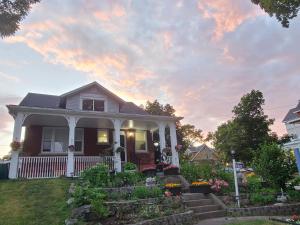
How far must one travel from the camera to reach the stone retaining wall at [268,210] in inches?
355

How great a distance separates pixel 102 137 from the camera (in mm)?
17828

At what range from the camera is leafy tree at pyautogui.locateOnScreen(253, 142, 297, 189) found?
10.9m

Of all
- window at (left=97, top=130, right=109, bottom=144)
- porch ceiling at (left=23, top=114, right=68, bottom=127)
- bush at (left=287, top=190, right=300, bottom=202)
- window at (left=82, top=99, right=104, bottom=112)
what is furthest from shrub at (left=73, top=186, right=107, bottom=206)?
window at (left=97, top=130, right=109, bottom=144)

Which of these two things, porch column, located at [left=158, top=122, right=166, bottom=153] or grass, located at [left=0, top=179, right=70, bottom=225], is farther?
porch column, located at [left=158, top=122, right=166, bottom=153]

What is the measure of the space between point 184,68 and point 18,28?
1068 cm

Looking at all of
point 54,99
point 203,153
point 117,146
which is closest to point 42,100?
point 54,99

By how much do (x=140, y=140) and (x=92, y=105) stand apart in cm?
478

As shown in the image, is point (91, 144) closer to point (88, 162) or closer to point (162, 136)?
point (88, 162)

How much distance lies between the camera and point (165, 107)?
33.9 meters

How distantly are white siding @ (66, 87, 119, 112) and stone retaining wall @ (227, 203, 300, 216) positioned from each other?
10239 millimetres

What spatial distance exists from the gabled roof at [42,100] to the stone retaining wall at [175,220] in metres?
10.3

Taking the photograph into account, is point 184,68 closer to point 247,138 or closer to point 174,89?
point 174,89

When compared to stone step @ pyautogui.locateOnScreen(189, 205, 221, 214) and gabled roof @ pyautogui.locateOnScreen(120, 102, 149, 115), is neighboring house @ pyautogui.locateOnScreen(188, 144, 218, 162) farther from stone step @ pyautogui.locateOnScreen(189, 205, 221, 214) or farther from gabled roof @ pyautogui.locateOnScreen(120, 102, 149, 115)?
stone step @ pyautogui.locateOnScreen(189, 205, 221, 214)

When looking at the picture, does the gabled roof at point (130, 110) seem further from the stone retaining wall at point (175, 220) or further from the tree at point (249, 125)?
the tree at point (249, 125)
